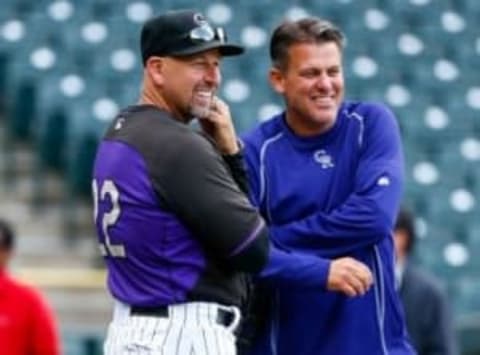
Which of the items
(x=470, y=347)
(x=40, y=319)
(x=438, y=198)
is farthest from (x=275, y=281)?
(x=438, y=198)

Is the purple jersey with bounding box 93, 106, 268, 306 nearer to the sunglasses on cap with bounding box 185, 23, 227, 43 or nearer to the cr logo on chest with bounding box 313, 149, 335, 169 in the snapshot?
the sunglasses on cap with bounding box 185, 23, 227, 43

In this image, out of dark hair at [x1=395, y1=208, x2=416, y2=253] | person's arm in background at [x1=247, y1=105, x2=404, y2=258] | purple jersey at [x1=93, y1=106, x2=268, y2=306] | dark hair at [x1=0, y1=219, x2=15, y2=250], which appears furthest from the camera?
dark hair at [x1=0, y1=219, x2=15, y2=250]

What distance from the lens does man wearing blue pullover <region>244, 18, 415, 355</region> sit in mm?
4582

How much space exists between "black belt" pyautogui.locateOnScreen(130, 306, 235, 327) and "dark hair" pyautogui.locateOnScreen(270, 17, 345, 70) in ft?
2.35

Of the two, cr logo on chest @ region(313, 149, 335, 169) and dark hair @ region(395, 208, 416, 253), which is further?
dark hair @ region(395, 208, 416, 253)

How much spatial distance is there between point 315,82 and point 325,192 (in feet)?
0.93

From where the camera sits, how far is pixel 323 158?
15.2 ft

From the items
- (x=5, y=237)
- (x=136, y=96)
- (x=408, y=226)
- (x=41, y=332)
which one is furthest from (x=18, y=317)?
(x=136, y=96)

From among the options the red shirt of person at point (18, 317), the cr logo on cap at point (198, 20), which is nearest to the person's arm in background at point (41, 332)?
the red shirt of person at point (18, 317)

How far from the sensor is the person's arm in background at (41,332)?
24.4 ft

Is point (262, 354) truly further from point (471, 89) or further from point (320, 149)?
point (471, 89)

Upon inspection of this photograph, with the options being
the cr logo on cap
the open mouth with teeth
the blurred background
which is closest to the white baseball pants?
the open mouth with teeth

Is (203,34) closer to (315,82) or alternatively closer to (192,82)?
(192,82)

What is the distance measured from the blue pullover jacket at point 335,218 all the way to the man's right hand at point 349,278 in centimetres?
11
